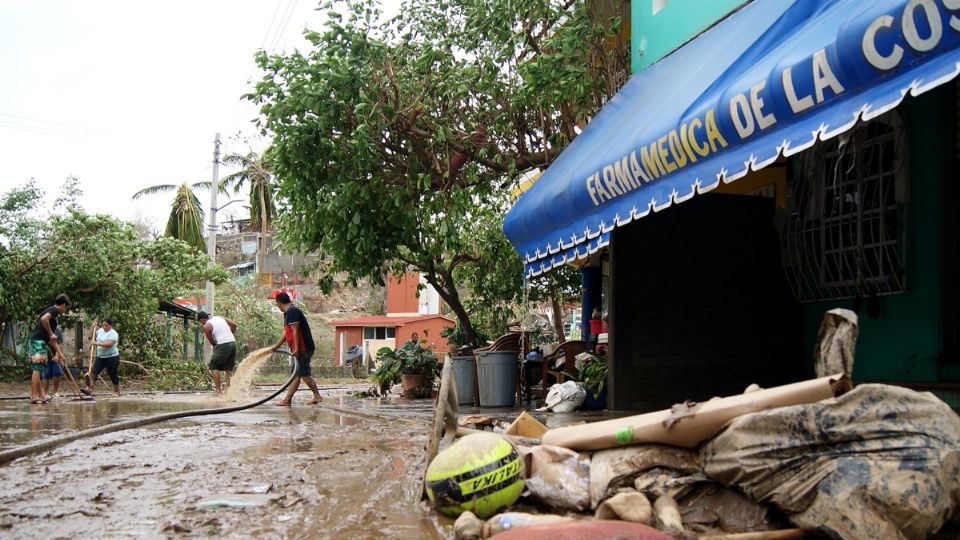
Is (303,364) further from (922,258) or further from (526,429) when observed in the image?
(922,258)

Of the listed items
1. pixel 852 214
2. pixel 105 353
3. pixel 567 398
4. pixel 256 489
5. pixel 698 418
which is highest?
pixel 852 214

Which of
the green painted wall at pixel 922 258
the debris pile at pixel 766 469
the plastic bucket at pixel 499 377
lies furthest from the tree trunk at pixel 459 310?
the debris pile at pixel 766 469

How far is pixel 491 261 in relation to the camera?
61.7 ft

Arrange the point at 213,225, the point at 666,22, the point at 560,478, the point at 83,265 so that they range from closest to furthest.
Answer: the point at 560,478 → the point at 666,22 → the point at 83,265 → the point at 213,225

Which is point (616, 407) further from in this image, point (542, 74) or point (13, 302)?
point (13, 302)

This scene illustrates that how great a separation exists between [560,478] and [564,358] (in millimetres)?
7450

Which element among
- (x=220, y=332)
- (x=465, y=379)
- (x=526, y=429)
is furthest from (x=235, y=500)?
(x=220, y=332)

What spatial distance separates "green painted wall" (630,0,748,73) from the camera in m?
9.02

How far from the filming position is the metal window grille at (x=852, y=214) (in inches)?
273

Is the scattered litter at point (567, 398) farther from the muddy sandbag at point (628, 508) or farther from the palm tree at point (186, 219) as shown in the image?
the palm tree at point (186, 219)

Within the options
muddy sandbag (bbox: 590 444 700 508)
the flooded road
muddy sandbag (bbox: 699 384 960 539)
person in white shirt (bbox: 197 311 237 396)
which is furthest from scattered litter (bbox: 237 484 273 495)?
person in white shirt (bbox: 197 311 237 396)

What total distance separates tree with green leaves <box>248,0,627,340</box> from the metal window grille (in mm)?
3807

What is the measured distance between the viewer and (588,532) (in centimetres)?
361

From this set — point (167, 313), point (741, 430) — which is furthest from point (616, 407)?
point (167, 313)
